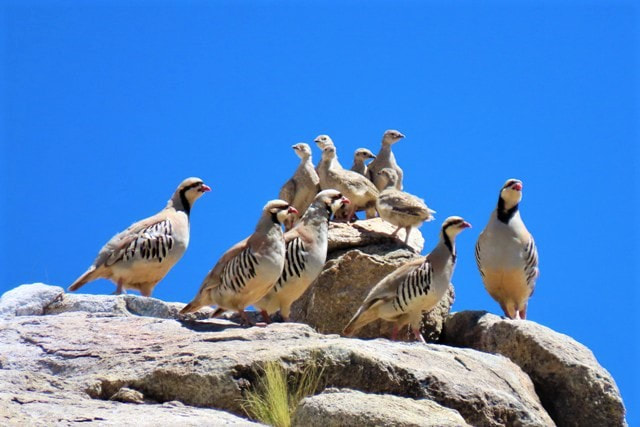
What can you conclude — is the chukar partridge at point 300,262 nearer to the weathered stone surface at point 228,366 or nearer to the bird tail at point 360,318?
the bird tail at point 360,318

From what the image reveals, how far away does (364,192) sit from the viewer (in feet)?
59.4

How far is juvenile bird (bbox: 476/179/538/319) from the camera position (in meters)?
14.1

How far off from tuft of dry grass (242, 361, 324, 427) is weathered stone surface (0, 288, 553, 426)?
83 millimetres

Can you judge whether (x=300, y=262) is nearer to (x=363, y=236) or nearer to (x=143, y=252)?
(x=143, y=252)

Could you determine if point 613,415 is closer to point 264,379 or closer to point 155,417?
point 264,379

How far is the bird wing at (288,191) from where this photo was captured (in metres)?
19.6

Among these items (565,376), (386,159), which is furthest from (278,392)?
(386,159)

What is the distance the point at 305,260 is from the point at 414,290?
1.32m

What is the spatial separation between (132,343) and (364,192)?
8.49 meters

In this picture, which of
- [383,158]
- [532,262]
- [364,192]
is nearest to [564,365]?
[532,262]

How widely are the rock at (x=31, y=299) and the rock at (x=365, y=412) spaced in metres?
5.64

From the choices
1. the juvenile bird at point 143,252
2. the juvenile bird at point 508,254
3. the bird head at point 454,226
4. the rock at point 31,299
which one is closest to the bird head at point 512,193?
the juvenile bird at point 508,254

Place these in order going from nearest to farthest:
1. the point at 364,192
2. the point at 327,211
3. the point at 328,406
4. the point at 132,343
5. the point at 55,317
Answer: the point at 328,406, the point at 132,343, the point at 55,317, the point at 327,211, the point at 364,192

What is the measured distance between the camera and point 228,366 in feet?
28.6
